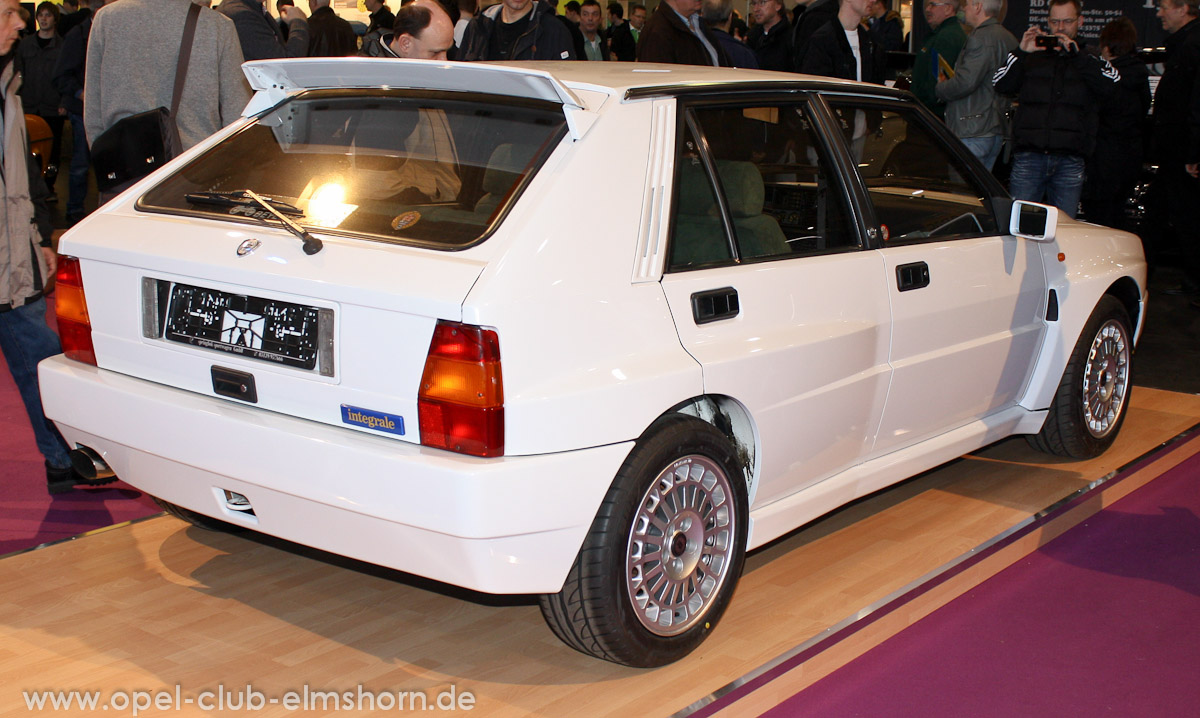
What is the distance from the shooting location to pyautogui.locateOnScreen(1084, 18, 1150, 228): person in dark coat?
26.7 feet

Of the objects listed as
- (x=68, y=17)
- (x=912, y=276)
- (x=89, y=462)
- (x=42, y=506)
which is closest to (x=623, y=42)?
(x=68, y=17)

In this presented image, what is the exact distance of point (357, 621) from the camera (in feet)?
10.9

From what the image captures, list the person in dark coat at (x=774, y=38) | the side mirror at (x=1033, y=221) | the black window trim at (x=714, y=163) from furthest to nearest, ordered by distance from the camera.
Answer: the person in dark coat at (x=774, y=38), the side mirror at (x=1033, y=221), the black window trim at (x=714, y=163)

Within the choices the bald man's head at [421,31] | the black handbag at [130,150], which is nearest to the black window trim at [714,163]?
the bald man's head at [421,31]

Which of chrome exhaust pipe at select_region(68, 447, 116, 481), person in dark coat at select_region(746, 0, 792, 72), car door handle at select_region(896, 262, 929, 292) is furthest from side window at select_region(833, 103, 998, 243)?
person in dark coat at select_region(746, 0, 792, 72)

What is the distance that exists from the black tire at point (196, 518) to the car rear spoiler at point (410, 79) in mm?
1265

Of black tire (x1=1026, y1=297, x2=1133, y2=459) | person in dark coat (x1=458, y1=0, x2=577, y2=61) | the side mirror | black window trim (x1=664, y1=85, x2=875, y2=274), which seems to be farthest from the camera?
person in dark coat (x1=458, y1=0, x2=577, y2=61)

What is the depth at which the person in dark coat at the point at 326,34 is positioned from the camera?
8.45 m

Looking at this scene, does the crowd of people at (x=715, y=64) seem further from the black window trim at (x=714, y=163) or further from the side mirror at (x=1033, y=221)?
the side mirror at (x=1033, y=221)

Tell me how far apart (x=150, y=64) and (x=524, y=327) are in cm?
288

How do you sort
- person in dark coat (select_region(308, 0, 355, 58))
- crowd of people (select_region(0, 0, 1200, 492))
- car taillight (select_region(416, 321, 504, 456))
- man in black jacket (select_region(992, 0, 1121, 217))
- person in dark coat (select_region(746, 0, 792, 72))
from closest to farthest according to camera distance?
car taillight (select_region(416, 321, 504, 456))
crowd of people (select_region(0, 0, 1200, 492))
man in black jacket (select_region(992, 0, 1121, 217))
person in dark coat (select_region(308, 0, 355, 58))
person in dark coat (select_region(746, 0, 792, 72))

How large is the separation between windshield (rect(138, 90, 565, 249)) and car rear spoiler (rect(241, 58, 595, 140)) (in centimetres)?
3

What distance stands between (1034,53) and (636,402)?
5.63 metres

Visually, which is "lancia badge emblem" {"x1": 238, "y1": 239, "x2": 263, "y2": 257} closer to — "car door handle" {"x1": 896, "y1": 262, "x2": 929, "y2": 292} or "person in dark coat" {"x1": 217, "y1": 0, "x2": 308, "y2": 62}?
"car door handle" {"x1": 896, "y1": 262, "x2": 929, "y2": 292}
